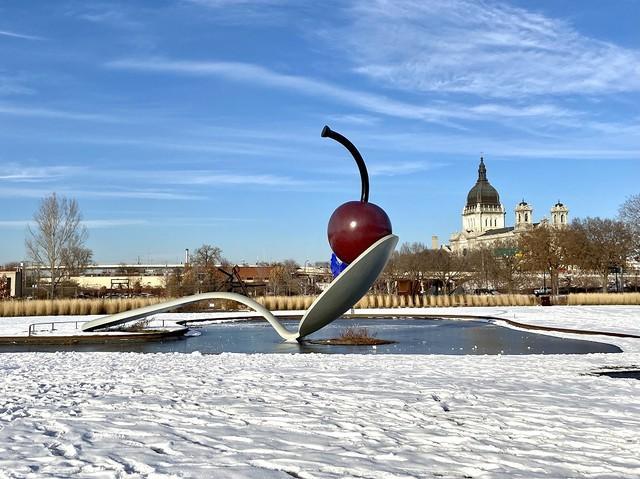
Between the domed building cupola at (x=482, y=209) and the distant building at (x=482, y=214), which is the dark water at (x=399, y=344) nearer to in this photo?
the distant building at (x=482, y=214)

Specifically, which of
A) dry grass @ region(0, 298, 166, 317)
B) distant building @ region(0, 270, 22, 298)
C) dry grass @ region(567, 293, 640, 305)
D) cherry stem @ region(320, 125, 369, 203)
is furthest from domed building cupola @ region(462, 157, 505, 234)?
cherry stem @ region(320, 125, 369, 203)


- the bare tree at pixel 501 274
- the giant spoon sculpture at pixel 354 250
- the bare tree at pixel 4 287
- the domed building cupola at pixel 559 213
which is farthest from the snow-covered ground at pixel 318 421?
the domed building cupola at pixel 559 213

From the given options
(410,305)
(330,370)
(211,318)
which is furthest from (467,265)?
(330,370)

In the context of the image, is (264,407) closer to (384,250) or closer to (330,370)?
(330,370)

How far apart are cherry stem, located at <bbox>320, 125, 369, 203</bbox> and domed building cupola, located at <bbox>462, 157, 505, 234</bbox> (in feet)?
508

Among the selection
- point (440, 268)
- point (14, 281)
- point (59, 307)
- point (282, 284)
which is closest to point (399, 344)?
point (59, 307)

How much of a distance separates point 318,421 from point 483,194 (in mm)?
172882

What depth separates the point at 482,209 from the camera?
566 feet

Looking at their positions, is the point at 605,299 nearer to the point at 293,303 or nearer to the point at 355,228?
the point at 293,303

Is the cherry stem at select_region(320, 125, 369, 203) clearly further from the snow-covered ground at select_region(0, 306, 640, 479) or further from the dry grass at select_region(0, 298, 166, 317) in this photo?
the dry grass at select_region(0, 298, 166, 317)

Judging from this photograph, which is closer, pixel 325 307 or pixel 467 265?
pixel 325 307

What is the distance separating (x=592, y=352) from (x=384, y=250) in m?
4.76

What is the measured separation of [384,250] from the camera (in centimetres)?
1563

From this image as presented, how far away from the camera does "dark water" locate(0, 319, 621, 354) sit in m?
15.4
